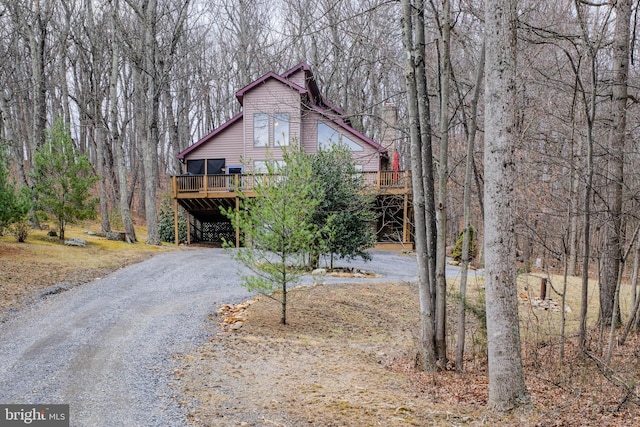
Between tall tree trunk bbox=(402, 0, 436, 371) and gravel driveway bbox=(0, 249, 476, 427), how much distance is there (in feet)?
10.5

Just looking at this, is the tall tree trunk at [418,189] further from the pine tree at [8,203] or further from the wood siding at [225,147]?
the wood siding at [225,147]

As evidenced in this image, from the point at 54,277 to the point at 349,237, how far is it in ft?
25.3

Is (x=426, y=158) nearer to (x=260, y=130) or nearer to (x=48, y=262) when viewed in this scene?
(x=48, y=262)

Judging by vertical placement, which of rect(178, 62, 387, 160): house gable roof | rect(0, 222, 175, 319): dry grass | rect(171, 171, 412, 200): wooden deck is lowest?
rect(0, 222, 175, 319): dry grass

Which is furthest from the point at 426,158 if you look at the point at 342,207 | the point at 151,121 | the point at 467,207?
the point at 151,121

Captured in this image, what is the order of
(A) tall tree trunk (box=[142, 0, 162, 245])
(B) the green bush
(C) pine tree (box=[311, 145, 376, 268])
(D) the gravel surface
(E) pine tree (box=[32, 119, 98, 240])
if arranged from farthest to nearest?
(A) tall tree trunk (box=[142, 0, 162, 245]) → (E) pine tree (box=[32, 119, 98, 240]) → (B) the green bush → (C) pine tree (box=[311, 145, 376, 268]) → (D) the gravel surface

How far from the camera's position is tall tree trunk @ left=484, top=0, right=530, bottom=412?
3986mm

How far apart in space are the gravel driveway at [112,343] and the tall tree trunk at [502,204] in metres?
2.95

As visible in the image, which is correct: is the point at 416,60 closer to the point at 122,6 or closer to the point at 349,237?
the point at 349,237

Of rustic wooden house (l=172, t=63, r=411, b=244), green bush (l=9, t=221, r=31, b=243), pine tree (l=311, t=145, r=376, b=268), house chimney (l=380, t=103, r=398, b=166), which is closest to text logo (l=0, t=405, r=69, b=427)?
house chimney (l=380, t=103, r=398, b=166)

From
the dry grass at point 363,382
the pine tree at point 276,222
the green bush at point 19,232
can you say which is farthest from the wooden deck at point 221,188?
the dry grass at point 363,382

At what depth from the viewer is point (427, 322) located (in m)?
6.07

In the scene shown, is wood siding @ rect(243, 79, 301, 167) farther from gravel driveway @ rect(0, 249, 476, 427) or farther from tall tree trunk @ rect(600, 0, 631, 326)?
tall tree trunk @ rect(600, 0, 631, 326)

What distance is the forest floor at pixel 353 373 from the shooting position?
426 centimetres
